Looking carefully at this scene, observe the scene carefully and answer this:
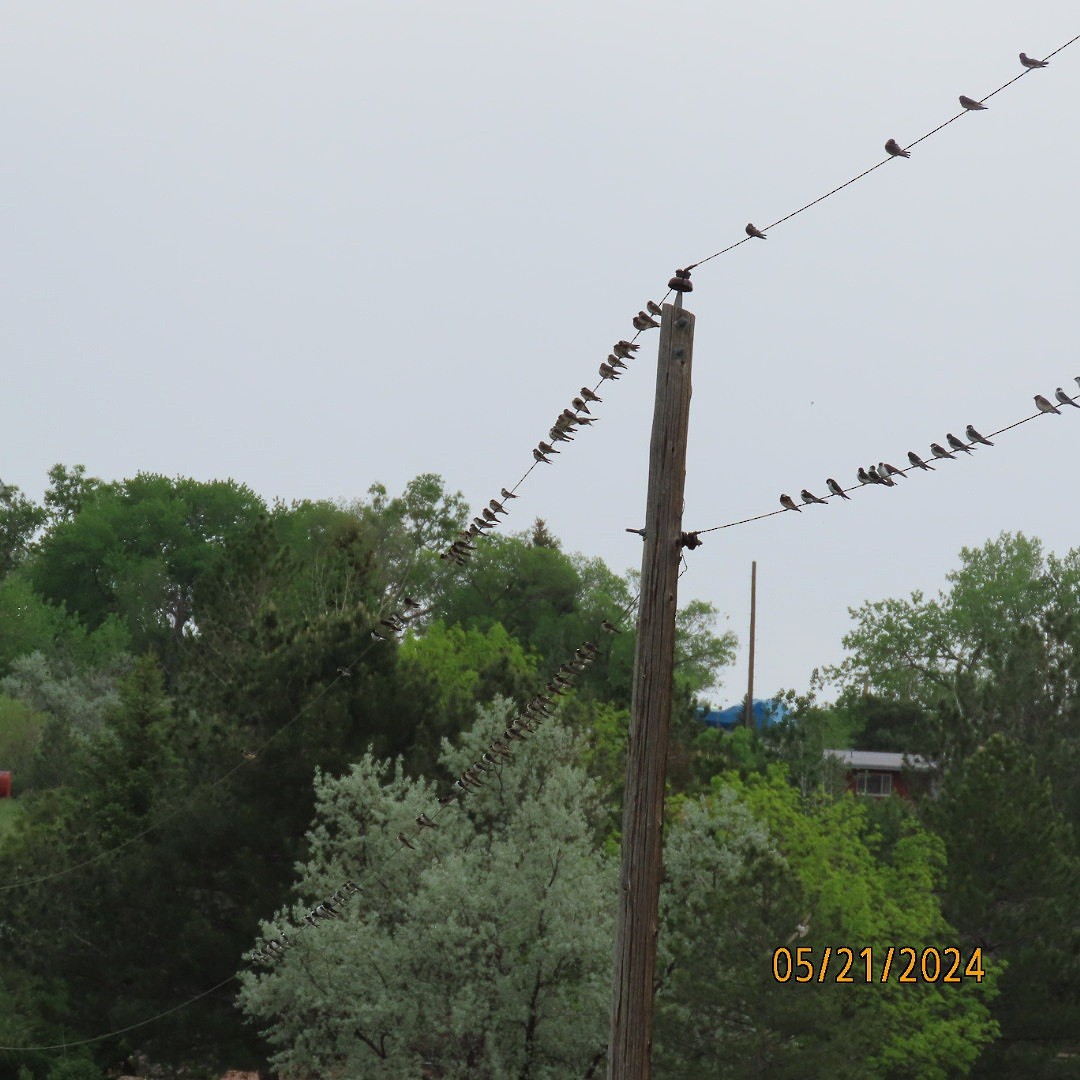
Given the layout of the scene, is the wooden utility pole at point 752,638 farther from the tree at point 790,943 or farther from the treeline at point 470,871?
the tree at point 790,943

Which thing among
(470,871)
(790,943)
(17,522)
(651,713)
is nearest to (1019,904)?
(790,943)

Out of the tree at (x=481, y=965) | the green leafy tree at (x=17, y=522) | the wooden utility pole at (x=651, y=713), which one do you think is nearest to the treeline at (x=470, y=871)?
the tree at (x=481, y=965)

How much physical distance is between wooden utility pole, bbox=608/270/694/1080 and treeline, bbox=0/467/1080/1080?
594 centimetres

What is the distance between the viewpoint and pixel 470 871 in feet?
75.5

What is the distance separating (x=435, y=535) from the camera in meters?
94.4

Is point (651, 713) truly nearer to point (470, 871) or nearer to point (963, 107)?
point (963, 107)

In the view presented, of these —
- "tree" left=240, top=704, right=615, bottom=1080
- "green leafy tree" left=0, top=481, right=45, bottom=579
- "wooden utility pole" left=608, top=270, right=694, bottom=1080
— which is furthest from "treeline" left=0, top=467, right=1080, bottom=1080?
"green leafy tree" left=0, top=481, right=45, bottom=579

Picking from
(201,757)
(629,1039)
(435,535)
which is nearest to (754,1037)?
(629,1039)

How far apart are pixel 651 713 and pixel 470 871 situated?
42.3 ft

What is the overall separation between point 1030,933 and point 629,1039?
21.6 meters

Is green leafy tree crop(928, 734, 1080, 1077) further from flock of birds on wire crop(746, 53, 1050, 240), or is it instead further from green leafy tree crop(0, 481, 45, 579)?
green leafy tree crop(0, 481, 45, 579)

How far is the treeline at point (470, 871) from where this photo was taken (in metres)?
22.6

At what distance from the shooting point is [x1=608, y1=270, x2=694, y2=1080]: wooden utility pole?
10602mm

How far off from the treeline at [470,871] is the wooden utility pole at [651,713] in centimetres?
594
